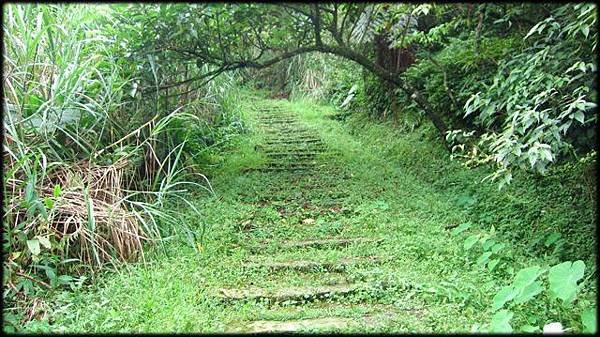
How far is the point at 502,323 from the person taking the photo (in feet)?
7.32

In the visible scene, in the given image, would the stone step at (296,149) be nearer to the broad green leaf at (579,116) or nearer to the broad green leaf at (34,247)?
the broad green leaf at (34,247)

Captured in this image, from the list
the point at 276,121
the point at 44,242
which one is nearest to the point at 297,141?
the point at 276,121

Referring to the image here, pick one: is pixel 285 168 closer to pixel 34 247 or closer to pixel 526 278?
pixel 34 247

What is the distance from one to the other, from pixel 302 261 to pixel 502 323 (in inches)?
58.4

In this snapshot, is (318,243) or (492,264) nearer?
(492,264)

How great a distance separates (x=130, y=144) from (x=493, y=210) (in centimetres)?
304

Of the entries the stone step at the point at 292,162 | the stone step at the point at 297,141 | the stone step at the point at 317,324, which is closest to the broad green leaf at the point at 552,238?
the stone step at the point at 317,324

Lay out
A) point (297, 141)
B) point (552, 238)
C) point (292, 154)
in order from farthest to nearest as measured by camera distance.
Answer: point (297, 141)
point (292, 154)
point (552, 238)

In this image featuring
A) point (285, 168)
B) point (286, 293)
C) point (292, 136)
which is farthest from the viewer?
point (292, 136)

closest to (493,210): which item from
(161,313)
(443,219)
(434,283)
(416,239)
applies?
(443,219)

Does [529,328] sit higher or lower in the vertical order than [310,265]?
higher

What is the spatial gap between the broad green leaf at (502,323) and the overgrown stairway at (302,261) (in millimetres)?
572

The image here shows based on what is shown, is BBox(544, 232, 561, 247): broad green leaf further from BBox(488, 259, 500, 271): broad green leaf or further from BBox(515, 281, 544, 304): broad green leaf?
BBox(515, 281, 544, 304): broad green leaf

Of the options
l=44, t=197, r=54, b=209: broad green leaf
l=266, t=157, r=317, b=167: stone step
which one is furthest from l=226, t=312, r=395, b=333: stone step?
l=266, t=157, r=317, b=167: stone step
